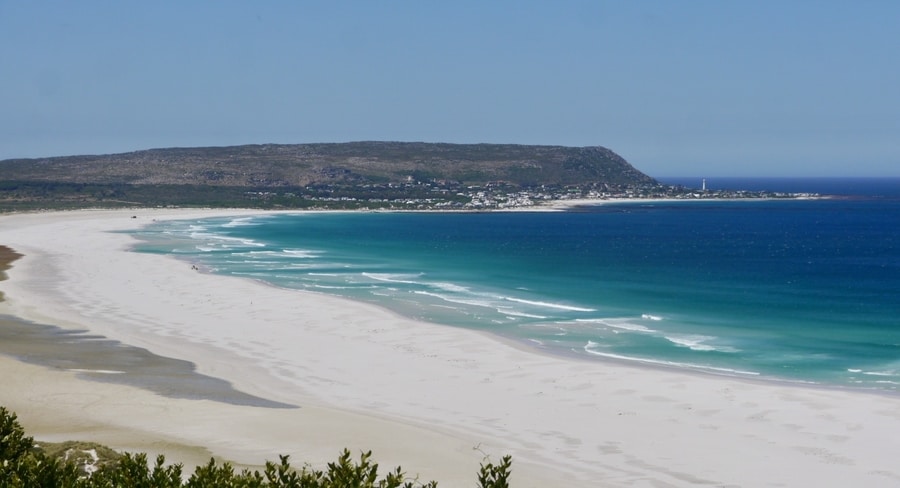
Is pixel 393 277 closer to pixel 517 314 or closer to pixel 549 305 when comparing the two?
pixel 549 305

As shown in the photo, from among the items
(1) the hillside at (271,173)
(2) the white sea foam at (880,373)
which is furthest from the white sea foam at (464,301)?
(1) the hillside at (271,173)

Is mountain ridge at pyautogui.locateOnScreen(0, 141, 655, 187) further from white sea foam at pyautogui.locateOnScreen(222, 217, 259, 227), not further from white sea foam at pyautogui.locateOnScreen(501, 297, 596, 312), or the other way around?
white sea foam at pyautogui.locateOnScreen(501, 297, 596, 312)

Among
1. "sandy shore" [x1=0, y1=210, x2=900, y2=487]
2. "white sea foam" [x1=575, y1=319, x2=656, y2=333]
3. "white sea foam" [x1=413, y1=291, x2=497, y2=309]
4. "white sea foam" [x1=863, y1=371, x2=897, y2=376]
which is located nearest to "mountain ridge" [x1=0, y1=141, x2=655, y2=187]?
"white sea foam" [x1=413, y1=291, x2=497, y2=309]

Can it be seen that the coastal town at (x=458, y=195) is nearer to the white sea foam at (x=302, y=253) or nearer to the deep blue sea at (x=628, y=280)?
the deep blue sea at (x=628, y=280)

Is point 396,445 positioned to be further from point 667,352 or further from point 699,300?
point 699,300

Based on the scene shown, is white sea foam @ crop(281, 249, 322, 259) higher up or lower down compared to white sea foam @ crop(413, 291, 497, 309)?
higher up

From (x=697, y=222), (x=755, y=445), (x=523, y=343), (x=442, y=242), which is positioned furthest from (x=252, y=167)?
(x=755, y=445)
